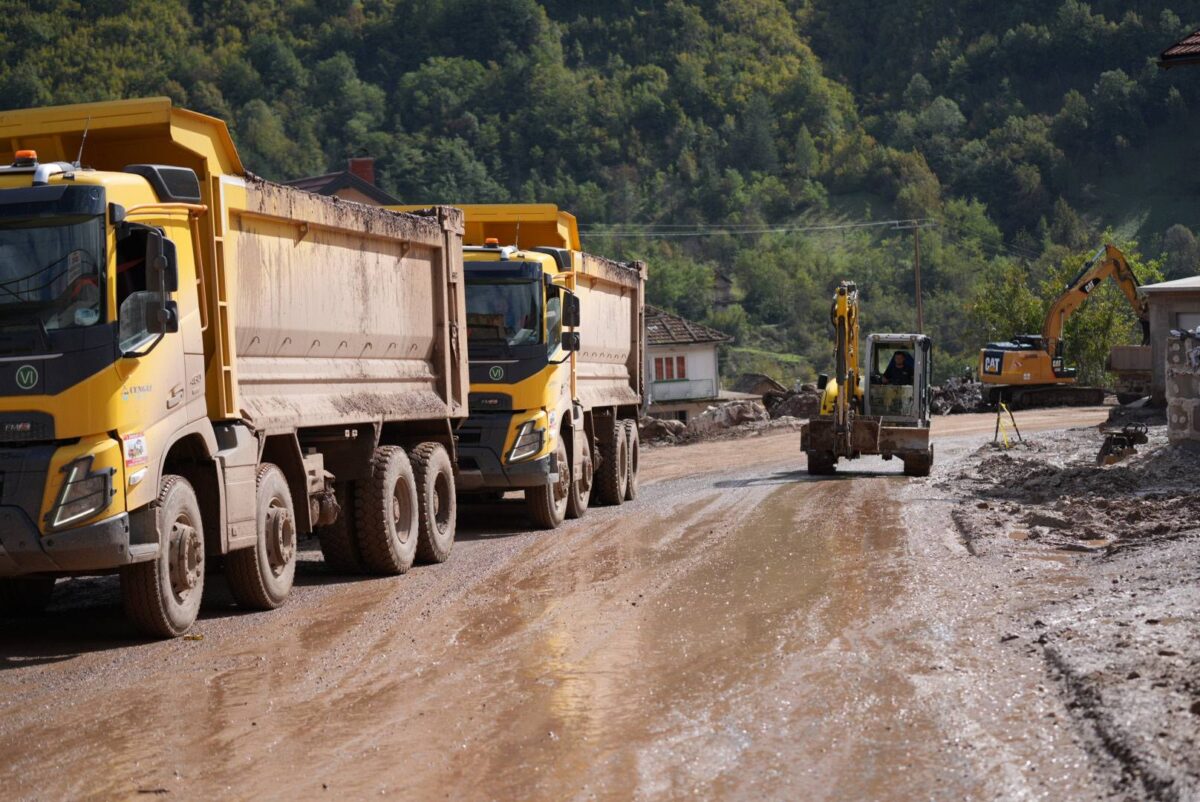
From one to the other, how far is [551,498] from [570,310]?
1.97 m

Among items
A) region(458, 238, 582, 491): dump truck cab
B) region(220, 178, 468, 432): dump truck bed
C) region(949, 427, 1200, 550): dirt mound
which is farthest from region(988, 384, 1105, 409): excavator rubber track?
region(220, 178, 468, 432): dump truck bed

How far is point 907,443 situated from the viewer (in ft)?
76.7

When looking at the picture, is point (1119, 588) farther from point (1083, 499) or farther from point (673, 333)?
point (673, 333)

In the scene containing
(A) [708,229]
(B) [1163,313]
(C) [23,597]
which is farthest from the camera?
(A) [708,229]

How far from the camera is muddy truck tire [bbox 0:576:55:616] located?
1074cm

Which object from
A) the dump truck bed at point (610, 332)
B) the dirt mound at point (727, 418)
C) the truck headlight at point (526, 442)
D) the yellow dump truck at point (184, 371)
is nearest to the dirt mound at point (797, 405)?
the dirt mound at point (727, 418)

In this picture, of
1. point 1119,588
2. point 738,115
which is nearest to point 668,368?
point 1119,588

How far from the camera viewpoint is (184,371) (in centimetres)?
941

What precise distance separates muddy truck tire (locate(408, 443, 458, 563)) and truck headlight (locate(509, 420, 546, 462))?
1.24m

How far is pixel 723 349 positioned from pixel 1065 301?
154 feet

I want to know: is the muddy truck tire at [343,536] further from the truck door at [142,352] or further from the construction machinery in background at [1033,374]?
the construction machinery in background at [1033,374]

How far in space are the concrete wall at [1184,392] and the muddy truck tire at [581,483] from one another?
7.66m

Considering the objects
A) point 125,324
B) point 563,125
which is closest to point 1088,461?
point 125,324

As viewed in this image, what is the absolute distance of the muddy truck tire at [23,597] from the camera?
1074cm
